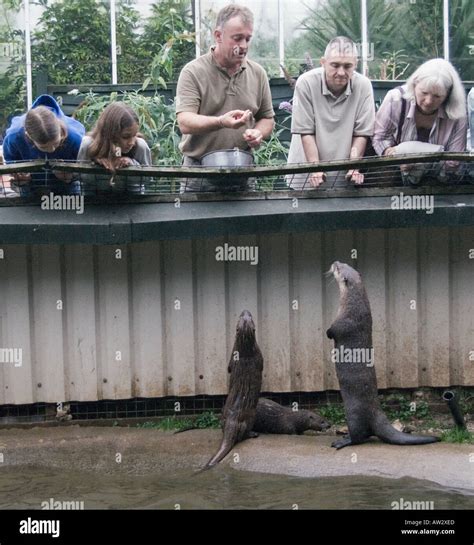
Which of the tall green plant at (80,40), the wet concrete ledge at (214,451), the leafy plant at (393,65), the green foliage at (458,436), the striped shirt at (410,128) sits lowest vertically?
the wet concrete ledge at (214,451)

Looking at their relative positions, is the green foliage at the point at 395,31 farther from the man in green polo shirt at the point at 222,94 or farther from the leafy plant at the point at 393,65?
the man in green polo shirt at the point at 222,94

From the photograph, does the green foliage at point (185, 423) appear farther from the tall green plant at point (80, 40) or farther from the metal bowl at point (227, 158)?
the tall green plant at point (80, 40)

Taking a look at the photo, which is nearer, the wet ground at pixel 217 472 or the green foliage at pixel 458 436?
the wet ground at pixel 217 472

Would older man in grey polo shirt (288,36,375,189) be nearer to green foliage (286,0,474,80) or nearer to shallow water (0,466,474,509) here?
shallow water (0,466,474,509)

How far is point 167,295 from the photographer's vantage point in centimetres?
674

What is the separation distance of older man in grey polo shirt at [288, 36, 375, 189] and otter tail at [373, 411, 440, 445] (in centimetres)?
156

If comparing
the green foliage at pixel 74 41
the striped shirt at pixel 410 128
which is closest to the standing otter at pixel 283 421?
the striped shirt at pixel 410 128

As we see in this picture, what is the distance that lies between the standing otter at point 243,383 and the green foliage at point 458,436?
1.16 meters

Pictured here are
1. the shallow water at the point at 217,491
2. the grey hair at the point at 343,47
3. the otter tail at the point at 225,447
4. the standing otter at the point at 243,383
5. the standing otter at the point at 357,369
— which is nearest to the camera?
the shallow water at the point at 217,491

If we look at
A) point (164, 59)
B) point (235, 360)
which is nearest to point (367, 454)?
point (235, 360)

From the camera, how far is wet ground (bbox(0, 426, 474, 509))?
18.0 feet

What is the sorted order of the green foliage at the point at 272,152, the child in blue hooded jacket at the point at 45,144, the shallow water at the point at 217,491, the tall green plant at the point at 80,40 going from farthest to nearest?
1. the tall green plant at the point at 80,40
2. the green foliage at the point at 272,152
3. the child in blue hooded jacket at the point at 45,144
4. the shallow water at the point at 217,491

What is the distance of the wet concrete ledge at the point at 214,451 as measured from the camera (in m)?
5.79

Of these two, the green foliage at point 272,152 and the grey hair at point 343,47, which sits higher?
the grey hair at point 343,47
